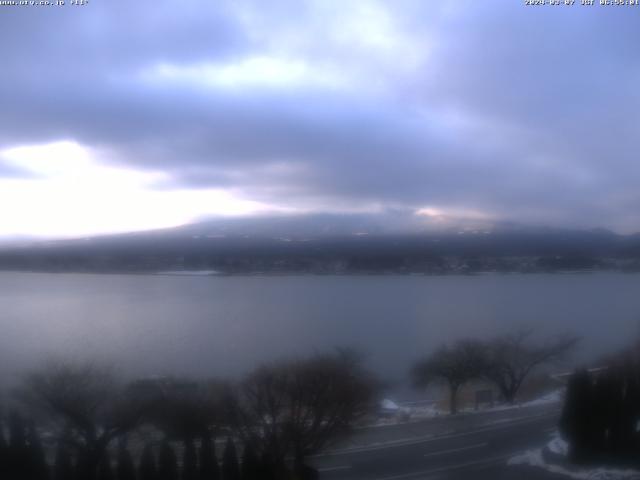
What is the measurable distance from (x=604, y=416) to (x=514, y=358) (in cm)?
98

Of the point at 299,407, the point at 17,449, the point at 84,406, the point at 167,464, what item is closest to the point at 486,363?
the point at 299,407

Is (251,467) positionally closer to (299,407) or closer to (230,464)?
(230,464)

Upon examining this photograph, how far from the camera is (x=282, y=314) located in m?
6.09

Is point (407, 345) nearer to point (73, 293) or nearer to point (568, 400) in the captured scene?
point (568, 400)

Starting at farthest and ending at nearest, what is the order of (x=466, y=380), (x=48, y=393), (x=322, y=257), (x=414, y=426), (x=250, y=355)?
(x=322, y=257) < (x=466, y=380) < (x=250, y=355) < (x=414, y=426) < (x=48, y=393)

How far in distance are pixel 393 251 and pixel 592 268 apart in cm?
236

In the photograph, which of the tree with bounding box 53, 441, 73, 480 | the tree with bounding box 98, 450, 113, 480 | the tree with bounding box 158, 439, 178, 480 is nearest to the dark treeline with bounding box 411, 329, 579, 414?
the tree with bounding box 158, 439, 178, 480

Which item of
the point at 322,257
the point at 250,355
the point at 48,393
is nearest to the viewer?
the point at 48,393

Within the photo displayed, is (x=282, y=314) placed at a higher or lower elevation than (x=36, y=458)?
higher

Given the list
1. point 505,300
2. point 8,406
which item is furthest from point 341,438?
point 505,300

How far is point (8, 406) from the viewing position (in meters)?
4.35

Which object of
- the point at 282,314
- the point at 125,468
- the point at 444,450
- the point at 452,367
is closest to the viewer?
the point at 125,468

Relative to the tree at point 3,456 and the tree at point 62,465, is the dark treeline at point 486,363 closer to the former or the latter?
the tree at point 62,465

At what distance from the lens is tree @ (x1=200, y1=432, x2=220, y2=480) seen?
A: 404 centimetres
